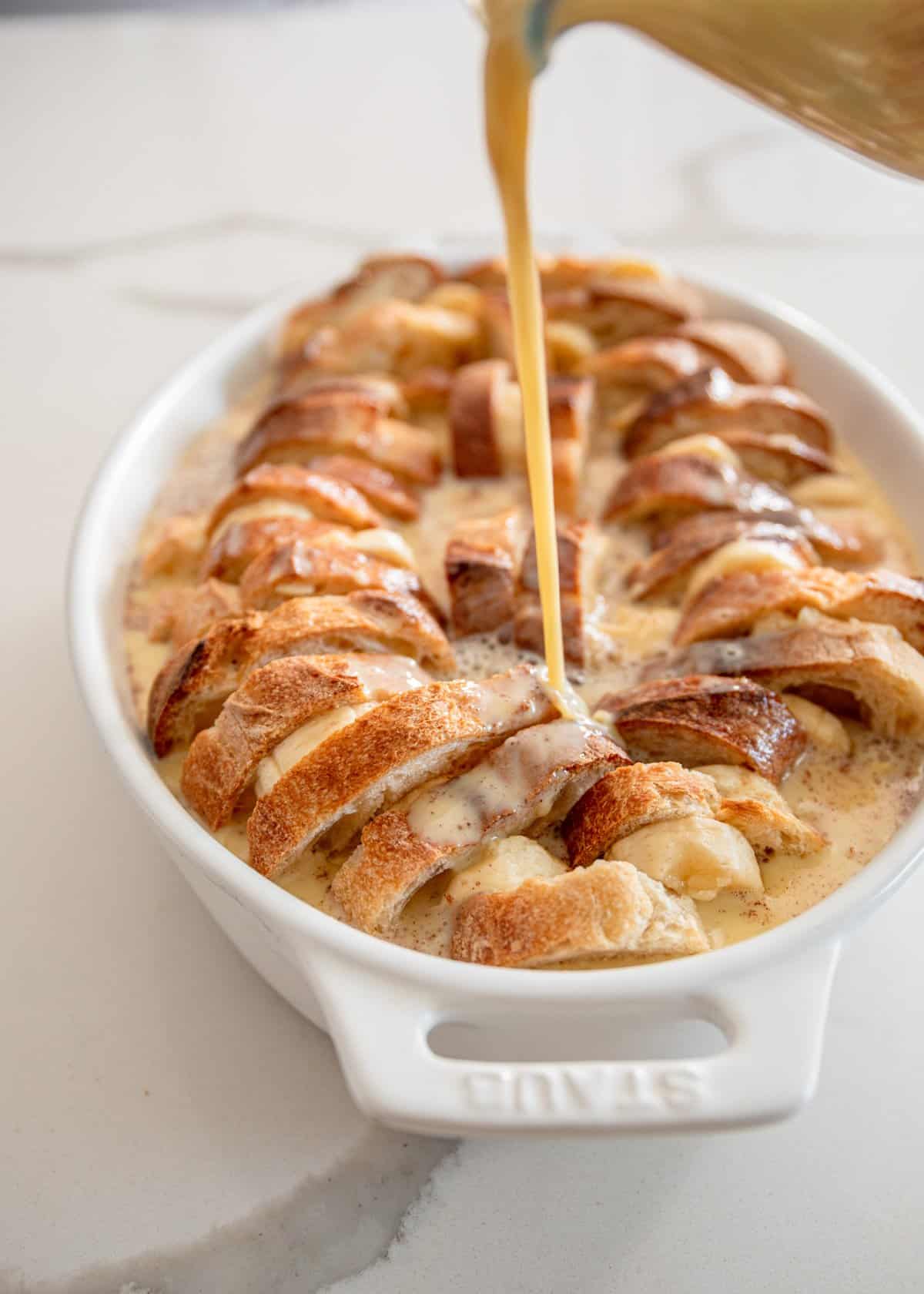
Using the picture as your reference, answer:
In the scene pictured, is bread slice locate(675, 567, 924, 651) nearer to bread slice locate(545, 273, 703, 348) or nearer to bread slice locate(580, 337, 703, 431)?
bread slice locate(580, 337, 703, 431)

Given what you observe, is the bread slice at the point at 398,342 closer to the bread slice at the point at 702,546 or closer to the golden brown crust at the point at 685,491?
the golden brown crust at the point at 685,491

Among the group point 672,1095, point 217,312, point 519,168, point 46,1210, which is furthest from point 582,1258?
point 217,312

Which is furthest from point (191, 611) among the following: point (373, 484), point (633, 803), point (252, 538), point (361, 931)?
point (633, 803)

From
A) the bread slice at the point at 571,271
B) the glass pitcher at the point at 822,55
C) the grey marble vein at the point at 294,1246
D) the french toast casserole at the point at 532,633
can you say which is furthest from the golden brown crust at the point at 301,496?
the grey marble vein at the point at 294,1246

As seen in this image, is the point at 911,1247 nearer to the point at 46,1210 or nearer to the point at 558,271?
the point at 46,1210

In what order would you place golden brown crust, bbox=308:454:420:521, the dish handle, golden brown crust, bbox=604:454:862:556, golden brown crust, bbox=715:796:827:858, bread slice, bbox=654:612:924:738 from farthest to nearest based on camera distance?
1. golden brown crust, bbox=308:454:420:521
2. golden brown crust, bbox=604:454:862:556
3. bread slice, bbox=654:612:924:738
4. golden brown crust, bbox=715:796:827:858
5. the dish handle

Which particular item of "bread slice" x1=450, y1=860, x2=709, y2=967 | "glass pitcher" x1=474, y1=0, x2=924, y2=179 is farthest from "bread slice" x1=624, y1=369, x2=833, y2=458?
"bread slice" x1=450, y1=860, x2=709, y2=967

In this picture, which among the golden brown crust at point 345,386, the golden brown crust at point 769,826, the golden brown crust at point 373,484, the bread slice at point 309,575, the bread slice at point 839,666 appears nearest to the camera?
the golden brown crust at point 769,826
